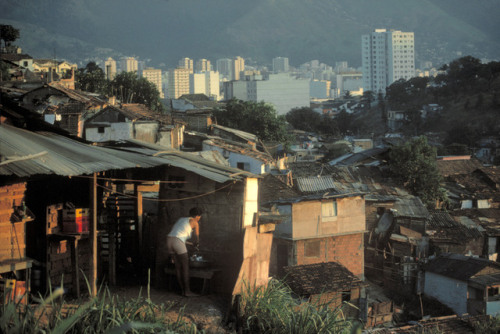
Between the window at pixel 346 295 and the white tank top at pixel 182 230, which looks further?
the window at pixel 346 295

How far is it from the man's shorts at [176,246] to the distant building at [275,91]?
95.6 metres

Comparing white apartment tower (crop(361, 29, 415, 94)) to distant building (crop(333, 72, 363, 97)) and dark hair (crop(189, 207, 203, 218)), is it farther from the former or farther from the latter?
dark hair (crop(189, 207, 203, 218))

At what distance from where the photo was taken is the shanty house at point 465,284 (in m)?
19.8

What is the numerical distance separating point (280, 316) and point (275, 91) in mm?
105045

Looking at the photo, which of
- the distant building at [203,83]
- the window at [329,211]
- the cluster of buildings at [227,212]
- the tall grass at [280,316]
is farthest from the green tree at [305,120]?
the tall grass at [280,316]

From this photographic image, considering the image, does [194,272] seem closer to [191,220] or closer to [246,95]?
[191,220]

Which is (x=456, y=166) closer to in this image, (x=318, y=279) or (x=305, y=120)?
(x=318, y=279)

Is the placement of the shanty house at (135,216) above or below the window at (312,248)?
above

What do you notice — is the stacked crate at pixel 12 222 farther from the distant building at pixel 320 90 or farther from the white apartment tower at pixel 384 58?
the distant building at pixel 320 90

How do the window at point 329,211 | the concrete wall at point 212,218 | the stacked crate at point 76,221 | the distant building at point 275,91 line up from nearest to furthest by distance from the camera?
the stacked crate at point 76,221 → the concrete wall at point 212,218 → the window at point 329,211 → the distant building at point 275,91

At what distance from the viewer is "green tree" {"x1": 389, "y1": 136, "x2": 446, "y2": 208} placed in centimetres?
2977

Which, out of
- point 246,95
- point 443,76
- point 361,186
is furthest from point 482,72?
point 361,186

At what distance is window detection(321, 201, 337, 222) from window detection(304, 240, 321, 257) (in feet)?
2.55

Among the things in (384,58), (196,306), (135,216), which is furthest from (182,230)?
(384,58)
